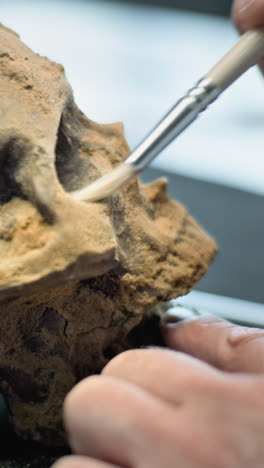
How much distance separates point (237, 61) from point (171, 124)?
0.34 ft

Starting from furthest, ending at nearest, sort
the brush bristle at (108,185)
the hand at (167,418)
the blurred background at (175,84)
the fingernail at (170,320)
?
the blurred background at (175,84) → the fingernail at (170,320) → the brush bristle at (108,185) → the hand at (167,418)

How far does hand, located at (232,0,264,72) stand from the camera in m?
0.63

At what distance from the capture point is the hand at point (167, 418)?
1.54 feet

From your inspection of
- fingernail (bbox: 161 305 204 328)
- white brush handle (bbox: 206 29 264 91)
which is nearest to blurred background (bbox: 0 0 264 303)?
fingernail (bbox: 161 305 204 328)

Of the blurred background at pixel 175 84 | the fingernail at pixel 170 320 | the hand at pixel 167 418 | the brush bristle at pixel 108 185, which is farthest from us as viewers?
the blurred background at pixel 175 84

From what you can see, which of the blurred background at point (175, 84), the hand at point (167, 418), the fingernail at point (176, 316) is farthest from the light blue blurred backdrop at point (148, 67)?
the hand at point (167, 418)

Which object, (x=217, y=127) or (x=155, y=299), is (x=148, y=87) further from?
(x=155, y=299)

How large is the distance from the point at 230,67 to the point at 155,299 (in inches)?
11.8

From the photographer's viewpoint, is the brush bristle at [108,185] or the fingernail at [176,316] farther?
the fingernail at [176,316]

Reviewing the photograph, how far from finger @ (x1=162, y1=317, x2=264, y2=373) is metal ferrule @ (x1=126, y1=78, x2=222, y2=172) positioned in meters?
0.24

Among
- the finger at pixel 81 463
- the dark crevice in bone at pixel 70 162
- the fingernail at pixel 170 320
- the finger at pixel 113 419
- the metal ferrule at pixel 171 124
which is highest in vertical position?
the metal ferrule at pixel 171 124

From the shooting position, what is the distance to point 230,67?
60 centimetres

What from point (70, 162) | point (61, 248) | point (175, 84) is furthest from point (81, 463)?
point (175, 84)

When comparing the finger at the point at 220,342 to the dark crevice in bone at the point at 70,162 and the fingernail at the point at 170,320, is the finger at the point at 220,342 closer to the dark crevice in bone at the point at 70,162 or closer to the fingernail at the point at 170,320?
the fingernail at the point at 170,320
